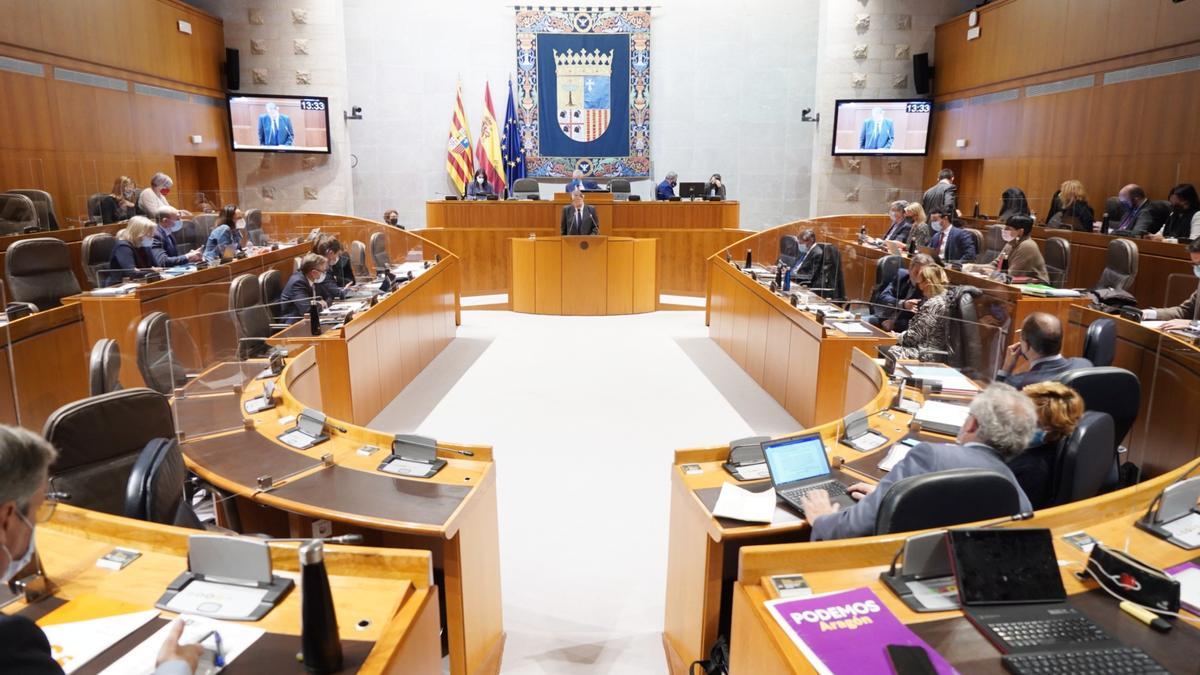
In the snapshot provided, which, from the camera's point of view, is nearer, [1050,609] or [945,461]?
[1050,609]

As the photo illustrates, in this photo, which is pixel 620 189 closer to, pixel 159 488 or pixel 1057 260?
pixel 1057 260

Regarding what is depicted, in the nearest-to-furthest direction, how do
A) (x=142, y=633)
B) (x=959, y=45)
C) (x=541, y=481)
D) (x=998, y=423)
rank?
(x=142, y=633), (x=998, y=423), (x=541, y=481), (x=959, y=45)

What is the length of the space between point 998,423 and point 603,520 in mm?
2322

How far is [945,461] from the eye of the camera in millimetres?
2203

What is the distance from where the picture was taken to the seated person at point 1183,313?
14.9 feet

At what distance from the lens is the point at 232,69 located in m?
12.3

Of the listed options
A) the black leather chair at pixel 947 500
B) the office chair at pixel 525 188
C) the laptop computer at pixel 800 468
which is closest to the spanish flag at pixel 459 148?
the office chair at pixel 525 188

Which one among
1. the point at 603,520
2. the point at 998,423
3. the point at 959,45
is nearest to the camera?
the point at 998,423

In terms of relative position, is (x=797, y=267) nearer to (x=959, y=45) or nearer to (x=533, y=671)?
(x=533, y=671)

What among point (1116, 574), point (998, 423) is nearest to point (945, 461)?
point (998, 423)

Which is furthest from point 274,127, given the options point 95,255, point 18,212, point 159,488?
point 159,488

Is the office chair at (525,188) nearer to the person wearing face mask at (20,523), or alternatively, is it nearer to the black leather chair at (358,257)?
the black leather chair at (358,257)

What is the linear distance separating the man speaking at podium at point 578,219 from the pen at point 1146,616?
8.01 metres

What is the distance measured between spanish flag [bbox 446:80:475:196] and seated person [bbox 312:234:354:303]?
5775 mm
